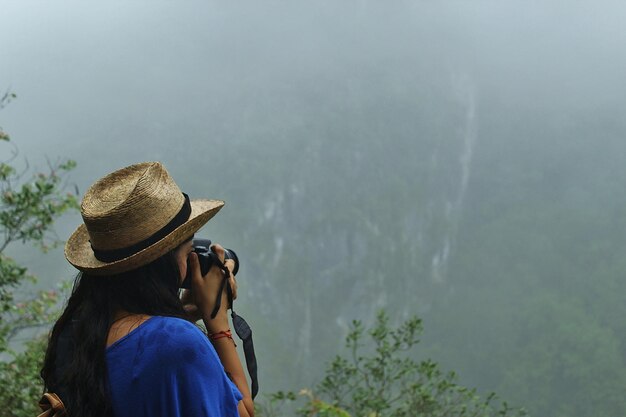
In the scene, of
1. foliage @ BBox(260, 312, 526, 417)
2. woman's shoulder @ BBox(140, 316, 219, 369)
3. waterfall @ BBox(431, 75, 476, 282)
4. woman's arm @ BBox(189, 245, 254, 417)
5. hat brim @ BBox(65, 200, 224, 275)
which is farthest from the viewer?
waterfall @ BBox(431, 75, 476, 282)

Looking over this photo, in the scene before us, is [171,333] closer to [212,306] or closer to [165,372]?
[165,372]

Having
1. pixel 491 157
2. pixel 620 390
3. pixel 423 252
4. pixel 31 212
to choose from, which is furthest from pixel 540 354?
pixel 31 212

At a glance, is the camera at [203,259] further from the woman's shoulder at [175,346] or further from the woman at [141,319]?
the woman's shoulder at [175,346]

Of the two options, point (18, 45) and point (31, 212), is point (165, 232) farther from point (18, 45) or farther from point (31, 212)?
point (18, 45)

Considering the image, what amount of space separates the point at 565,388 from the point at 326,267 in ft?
177

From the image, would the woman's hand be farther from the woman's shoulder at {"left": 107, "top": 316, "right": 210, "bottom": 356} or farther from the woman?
the woman's shoulder at {"left": 107, "top": 316, "right": 210, "bottom": 356}

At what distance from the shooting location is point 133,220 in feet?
6.18

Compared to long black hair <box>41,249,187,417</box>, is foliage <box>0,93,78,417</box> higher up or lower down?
higher up

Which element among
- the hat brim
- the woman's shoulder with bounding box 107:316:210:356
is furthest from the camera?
the woman's shoulder with bounding box 107:316:210:356

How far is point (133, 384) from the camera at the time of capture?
A: 1.75 meters

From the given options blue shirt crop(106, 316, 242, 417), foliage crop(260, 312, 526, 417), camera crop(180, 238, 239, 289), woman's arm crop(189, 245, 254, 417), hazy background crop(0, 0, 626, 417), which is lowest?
blue shirt crop(106, 316, 242, 417)

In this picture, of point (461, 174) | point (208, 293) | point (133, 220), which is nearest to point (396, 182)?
point (461, 174)

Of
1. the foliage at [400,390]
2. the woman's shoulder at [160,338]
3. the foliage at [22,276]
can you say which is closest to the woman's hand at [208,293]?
the woman's shoulder at [160,338]

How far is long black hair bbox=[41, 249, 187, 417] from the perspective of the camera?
178cm
